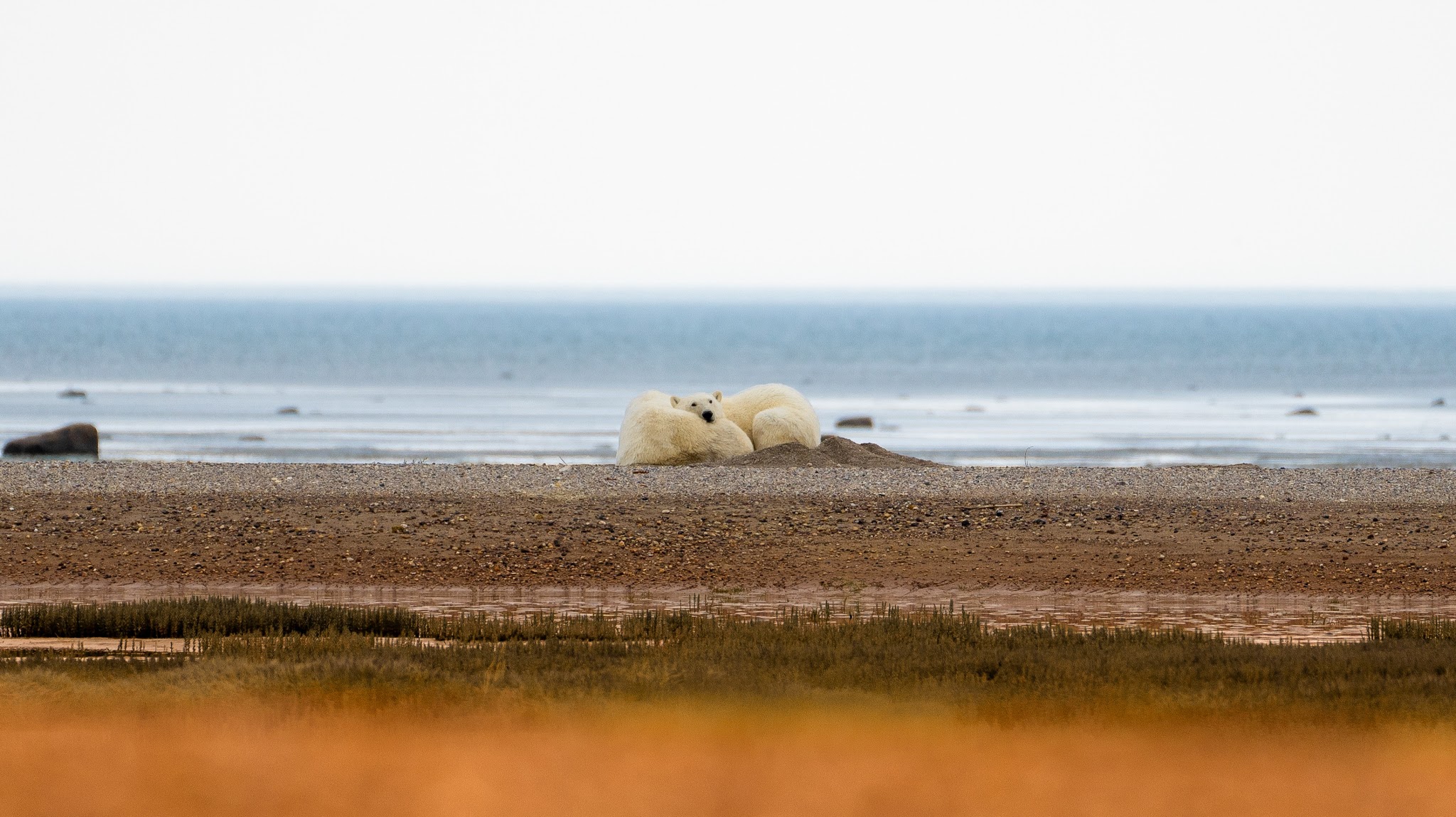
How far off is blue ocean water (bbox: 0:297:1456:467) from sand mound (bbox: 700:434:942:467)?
16.1 ft

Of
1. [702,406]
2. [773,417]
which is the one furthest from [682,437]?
[773,417]

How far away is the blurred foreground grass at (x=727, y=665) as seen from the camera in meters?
7.28

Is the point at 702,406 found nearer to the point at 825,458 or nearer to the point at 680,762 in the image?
the point at 825,458

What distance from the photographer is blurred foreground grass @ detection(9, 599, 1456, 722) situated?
7.28 metres

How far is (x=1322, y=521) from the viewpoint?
15.5 m

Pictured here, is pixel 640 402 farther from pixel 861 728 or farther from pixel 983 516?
pixel 861 728

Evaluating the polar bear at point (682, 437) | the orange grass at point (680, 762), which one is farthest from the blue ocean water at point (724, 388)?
the orange grass at point (680, 762)

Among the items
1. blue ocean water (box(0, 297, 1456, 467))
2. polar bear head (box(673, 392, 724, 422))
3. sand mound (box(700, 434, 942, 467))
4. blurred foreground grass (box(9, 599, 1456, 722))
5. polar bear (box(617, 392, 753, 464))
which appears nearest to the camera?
blurred foreground grass (box(9, 599, 1456, 722))

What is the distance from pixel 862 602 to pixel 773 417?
10635 millimetres

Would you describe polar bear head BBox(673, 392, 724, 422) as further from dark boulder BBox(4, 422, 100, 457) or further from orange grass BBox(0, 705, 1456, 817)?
orange grass BBox(0, 705, 1456, 817)

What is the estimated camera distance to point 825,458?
21.3m

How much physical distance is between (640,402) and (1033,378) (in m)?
40.7

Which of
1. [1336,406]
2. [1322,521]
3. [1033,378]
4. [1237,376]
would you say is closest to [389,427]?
[1322,521]

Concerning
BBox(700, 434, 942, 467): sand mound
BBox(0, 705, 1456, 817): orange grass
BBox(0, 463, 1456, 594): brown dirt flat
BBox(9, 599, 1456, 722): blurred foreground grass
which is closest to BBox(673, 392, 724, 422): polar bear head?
BBox(700, 434, 942, 467): sand mound
